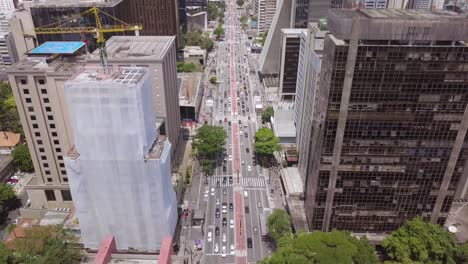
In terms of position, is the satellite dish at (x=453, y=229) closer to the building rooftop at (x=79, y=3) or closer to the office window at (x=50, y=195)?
the office window at (x=50, y=195)

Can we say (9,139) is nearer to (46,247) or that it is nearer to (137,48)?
(137,48)

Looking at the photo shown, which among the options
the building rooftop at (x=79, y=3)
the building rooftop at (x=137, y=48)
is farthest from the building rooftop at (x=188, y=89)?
the building rooftop at (x=79, y=3)

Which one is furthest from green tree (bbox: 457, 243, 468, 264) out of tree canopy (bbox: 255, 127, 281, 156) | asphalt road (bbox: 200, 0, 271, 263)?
tree canopy (bbox: 255, 127, 281, 156)

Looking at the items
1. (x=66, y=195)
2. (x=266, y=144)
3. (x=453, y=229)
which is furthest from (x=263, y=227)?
(x=66, y=195)

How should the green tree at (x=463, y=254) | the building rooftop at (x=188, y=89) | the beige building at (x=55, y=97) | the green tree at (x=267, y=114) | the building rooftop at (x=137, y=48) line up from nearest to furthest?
the green tree at (x=463, y=254) → the beige building at (x=55, y=97) → the building rooftop at (x=137, y=48) → the green tree at (x=267, y=114) → the building rooftop at (x=188, y=89)

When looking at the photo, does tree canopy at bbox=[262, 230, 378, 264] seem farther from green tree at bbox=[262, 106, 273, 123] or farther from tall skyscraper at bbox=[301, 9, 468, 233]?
green tree at bbox=[262, 106, 273, 123]
